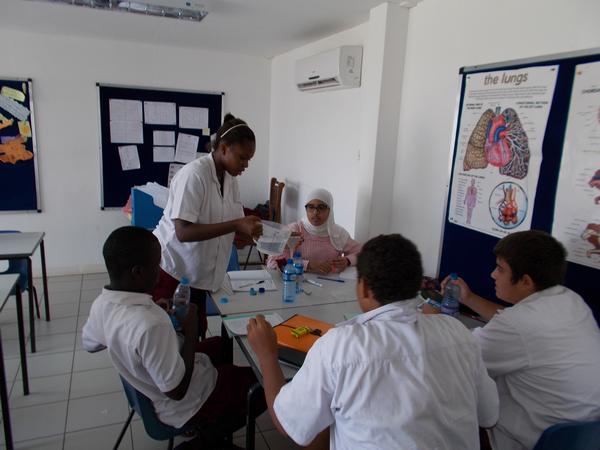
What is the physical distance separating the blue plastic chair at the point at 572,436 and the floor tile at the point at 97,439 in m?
1.89

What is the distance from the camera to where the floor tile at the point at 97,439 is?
2.15 metres

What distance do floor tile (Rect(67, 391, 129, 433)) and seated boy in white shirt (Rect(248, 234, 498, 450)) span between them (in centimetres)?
170

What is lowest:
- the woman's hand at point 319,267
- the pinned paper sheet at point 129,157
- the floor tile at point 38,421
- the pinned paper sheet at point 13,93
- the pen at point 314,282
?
the floor tile at point 38,421

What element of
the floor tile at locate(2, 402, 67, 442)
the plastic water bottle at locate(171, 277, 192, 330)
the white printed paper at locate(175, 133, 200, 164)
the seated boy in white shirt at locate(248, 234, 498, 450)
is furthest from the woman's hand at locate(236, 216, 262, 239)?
the white printed paper at locate(175, 133, 200, 164)

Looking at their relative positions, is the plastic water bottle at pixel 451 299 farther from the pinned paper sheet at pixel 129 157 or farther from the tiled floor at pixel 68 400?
the pinned paper sheet at pixel 129 157

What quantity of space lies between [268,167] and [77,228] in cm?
230

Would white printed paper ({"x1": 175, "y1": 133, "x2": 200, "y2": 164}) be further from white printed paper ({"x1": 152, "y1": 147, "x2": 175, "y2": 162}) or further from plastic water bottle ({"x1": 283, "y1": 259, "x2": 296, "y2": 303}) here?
plastic water bottle ({"x1": 283, "y1": 259, "x2": 296, "y2": 303})

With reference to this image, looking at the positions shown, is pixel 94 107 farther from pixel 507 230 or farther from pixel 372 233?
pixel 507 230

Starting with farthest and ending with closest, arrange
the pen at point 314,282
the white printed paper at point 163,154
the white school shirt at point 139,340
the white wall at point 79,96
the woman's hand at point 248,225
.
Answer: the white printed paper at point 163,154 < the white wall at point 79,96 < the pen at point 314,282 < the woman's hand at point 248,225 < the white school shirt at point 139,340

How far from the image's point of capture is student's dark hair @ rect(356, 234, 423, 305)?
3.46ft

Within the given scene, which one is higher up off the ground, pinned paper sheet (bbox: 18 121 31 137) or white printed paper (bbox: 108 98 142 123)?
white printed paper (bbox: 108 98 142 123)

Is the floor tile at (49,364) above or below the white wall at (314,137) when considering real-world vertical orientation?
below

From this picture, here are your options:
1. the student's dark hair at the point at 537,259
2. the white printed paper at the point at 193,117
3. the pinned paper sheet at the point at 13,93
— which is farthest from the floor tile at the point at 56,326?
the student's dark hair at the point at 537,259

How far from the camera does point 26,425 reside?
2301mm
